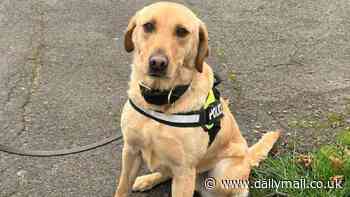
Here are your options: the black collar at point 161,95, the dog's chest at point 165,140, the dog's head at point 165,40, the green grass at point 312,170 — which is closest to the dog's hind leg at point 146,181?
the dog's chest at point 165,140

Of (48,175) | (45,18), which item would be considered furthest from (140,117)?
(45,18)

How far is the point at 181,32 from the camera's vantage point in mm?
3014

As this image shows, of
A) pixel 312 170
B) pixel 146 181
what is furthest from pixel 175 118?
pixel 312 170

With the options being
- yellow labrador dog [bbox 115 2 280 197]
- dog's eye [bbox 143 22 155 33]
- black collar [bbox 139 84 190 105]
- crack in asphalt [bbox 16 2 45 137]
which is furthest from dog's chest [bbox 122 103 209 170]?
crack in asphalt [bbox 16 2 45 137]

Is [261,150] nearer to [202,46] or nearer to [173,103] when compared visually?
[173,103]

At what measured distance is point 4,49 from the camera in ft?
18.0

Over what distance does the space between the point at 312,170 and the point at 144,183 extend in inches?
45.6

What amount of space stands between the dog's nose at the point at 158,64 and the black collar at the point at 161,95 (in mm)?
234

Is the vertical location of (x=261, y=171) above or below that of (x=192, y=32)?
below

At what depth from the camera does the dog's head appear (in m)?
2.93

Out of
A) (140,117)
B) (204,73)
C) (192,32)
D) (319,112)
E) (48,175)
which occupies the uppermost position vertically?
(192,32)

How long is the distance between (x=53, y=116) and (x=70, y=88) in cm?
48

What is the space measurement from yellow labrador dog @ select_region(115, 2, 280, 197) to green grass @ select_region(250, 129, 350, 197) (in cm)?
34

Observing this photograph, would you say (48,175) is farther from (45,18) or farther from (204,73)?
(45,18)
